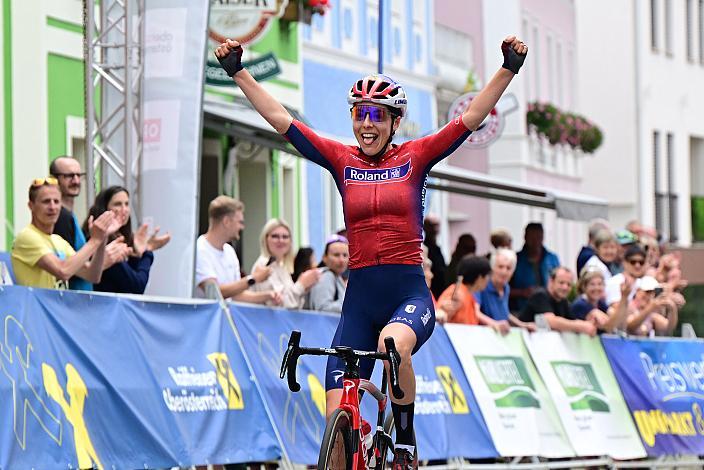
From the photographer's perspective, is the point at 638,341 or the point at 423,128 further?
the point at 423,128

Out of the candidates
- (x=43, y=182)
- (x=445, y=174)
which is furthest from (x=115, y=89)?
(x=445, y=174)

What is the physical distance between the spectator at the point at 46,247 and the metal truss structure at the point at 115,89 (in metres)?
3.13

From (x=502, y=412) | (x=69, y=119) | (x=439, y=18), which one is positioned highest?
(x=439, y=18)

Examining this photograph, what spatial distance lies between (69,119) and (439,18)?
2038 cm

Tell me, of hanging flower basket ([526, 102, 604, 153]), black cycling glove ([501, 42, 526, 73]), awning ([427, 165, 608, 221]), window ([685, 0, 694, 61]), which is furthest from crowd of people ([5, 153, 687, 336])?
window ([685, 0, 694, 61])

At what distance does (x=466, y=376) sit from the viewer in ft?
54.3

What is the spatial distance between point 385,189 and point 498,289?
741 centimetres

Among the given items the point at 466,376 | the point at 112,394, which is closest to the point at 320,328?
the point at 466,376

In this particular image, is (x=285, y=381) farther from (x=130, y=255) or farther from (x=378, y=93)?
(x=378, y=93)

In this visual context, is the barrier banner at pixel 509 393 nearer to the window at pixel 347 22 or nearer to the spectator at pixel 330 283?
the spectator at pixel 330 283

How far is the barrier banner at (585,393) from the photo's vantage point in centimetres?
1759

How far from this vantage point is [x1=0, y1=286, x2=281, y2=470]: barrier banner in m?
11.0

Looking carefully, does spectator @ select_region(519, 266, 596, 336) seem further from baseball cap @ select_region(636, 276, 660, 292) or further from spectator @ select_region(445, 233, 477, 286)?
spectator @ select_region(445, 233, 477, 286)

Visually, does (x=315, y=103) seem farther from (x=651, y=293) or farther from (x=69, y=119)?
(x=651, y=293)
